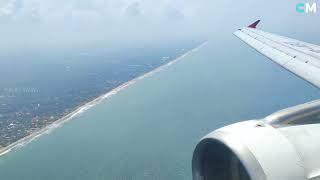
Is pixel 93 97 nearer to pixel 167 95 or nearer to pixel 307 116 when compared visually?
pixel 167 95

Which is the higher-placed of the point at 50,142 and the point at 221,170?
the point at 221,170

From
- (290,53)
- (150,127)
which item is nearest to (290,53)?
(290,53)

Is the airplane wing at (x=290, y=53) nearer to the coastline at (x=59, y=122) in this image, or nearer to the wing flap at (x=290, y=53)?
the wing flap at (x=290, y=53)

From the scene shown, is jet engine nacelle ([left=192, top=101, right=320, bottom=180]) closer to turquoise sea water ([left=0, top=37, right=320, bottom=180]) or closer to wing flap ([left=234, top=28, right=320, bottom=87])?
wing flap ([left=234, top=28, right=320, bottom=87])

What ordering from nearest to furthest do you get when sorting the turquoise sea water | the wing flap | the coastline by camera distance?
the wing flap, the turquoise sea water, the coastline

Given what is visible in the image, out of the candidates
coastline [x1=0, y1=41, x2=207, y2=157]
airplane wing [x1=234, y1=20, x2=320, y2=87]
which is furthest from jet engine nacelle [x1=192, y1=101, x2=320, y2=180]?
coastline [x1=0, y1=41, x2=207, y2=157]

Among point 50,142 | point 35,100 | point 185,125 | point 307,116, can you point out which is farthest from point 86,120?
point 307,116
